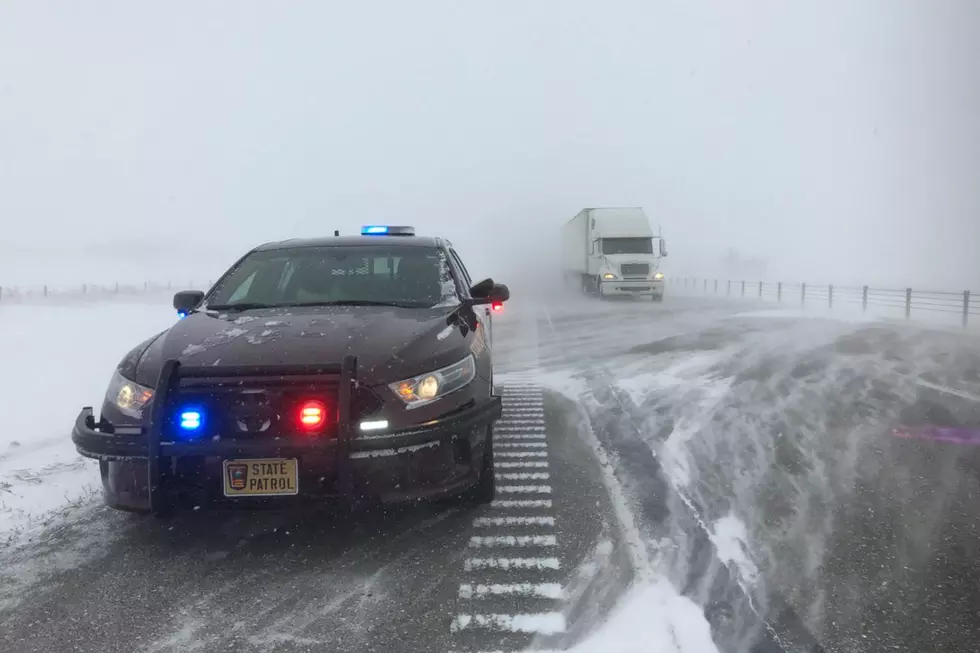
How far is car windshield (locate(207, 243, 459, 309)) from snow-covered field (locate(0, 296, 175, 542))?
5.54 feet

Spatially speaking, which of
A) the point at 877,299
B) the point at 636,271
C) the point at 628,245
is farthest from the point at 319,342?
the point at 877,299

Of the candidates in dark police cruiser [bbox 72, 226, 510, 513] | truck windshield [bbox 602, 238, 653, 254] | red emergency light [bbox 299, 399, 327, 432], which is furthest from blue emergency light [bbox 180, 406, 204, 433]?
truck windshield [bbox 602, 238, 653, 254]

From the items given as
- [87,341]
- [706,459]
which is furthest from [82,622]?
[87,341]

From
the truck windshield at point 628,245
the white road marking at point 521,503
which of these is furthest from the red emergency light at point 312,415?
the truck windshield at point 628,245

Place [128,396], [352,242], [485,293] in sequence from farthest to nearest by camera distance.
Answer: [352,242] < [485,293] < [128,396]

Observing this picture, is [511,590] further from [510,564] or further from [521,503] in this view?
[521,503]

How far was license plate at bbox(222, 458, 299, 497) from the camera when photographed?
3.40m

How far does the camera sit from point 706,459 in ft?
17.9

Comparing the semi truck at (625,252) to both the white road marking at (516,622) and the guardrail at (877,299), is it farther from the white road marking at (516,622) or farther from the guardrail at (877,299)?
the white road marking at (516,622)

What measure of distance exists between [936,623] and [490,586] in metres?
1.94

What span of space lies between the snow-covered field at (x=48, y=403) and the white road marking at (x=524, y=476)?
2855 millimetres

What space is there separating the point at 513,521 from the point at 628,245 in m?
22.7

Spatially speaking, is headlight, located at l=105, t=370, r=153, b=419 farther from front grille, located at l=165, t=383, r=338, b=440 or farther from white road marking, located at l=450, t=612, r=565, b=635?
white road marking, located at l=450, t=612, r=565, b=635

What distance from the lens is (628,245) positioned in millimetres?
25953
